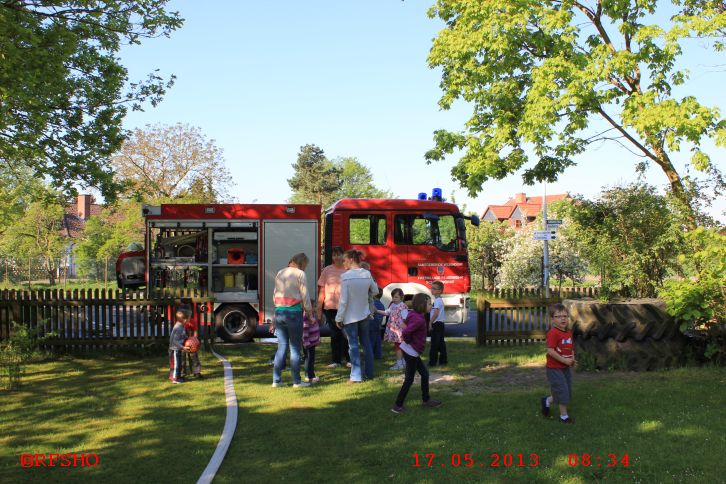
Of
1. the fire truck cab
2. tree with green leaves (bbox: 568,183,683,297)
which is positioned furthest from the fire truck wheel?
tree with green leaves (bbox: 568,183,683,297)

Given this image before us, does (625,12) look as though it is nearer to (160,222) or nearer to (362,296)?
(362,296)

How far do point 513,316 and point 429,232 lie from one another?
2.78 m

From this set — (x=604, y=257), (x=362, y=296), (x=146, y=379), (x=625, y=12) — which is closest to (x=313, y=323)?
(x=362, y=296)

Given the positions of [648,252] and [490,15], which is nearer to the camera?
[648,252]

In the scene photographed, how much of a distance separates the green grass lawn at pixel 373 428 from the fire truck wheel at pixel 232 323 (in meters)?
4.55

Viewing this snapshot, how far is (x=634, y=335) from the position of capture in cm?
914

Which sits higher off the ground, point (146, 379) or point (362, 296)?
point (362, 296)

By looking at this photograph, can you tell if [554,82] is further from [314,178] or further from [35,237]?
[314,178]

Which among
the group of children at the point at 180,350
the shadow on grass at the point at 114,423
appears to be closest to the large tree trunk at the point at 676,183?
the shadow on grass at the point at 114,423

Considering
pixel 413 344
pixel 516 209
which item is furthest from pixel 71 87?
pixel 516 209

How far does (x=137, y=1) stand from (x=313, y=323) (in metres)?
7.94

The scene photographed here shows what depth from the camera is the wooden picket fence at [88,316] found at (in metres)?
11.8

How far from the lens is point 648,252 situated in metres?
10.4

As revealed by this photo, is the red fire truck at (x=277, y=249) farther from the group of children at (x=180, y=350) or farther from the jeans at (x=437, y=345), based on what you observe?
the group of children at (x=180, y=350)
